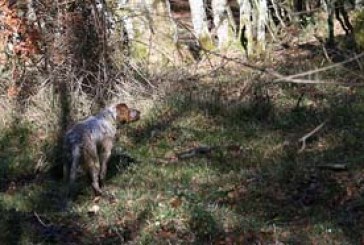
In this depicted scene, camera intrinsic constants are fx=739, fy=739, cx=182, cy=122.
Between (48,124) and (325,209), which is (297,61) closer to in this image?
(48,124)

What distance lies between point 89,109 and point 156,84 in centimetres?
154

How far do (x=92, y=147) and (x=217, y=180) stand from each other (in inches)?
62.0

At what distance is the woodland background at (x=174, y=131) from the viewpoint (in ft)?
25.1

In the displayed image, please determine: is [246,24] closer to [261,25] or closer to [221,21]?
[261,25]

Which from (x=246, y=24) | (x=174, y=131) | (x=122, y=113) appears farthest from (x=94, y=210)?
(x=246, y=24)

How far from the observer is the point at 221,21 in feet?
58.2

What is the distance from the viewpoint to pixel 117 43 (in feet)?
42.3

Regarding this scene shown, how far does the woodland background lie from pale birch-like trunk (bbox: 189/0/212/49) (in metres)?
0.61

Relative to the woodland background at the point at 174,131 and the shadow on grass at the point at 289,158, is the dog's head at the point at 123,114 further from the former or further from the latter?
the shadow on grass at the point at 289,158

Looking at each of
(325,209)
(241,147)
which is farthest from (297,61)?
(325,209)

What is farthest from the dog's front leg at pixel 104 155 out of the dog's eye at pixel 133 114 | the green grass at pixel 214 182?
the dog's eye at pixel 133 114

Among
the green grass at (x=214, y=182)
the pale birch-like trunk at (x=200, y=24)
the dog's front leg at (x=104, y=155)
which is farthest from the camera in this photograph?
the pale birch-like trunk at (x=200, y=24)

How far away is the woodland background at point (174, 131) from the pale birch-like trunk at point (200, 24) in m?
0.61

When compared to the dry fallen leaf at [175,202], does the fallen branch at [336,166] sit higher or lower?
lower
